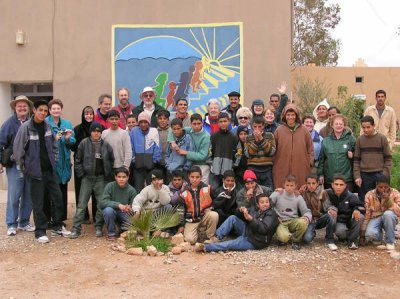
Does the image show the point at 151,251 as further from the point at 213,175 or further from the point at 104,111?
the point at 104,111

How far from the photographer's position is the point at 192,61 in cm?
972

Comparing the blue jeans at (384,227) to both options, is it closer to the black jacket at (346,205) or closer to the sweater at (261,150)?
the black jacket at (346,205)

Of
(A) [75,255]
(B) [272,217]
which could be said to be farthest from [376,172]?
(A) [75,255]

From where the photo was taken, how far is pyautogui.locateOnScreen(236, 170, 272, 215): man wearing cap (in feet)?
20.8

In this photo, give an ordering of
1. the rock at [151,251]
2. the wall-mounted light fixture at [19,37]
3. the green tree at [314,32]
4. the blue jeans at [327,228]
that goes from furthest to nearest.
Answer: the green tree at [314,32] < the wall-mounted light fixture at [19,37] < the blue jeans at [327,228] < the rock at [151,251]

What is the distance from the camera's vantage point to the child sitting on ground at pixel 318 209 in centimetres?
629

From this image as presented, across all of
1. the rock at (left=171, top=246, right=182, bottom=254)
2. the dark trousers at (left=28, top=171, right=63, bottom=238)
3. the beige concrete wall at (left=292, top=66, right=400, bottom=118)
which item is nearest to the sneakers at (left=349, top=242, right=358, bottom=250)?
the rock at (left=171, top=246, right=182, bottom=254)

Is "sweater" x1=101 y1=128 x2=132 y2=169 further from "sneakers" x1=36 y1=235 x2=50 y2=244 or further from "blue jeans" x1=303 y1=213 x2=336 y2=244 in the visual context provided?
"blue jeans" x1=303 y1=213 x2=336 y2=244

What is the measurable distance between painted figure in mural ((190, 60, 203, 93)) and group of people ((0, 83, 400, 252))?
2.43m

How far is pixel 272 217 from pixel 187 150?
1565 mm

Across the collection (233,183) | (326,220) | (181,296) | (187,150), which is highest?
(187,150)

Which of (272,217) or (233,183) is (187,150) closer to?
(233,183)

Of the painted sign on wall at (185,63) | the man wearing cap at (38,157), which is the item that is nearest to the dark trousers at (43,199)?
the man wearing cap at (38,157)

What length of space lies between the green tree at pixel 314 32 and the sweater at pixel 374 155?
22.8 metres
